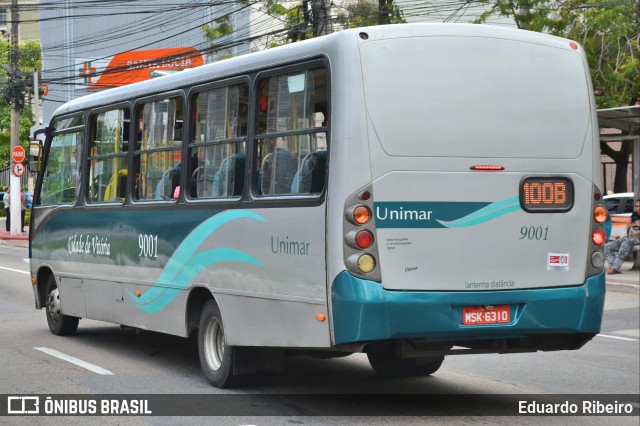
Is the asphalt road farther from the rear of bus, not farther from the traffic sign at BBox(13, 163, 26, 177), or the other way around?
the traffic sign at BBox(13, 163, 26, 177)

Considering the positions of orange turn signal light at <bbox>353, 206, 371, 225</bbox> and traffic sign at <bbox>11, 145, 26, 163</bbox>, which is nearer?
orange turn signal light at <bbox>353, 206, 371, 225</bbox>

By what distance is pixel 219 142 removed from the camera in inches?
384

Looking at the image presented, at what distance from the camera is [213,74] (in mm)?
9898

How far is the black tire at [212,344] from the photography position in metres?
9.61

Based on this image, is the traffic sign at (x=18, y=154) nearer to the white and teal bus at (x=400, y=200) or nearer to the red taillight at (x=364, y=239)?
the white and teal bus at (x=400, y=200)

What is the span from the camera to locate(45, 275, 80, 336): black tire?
44.0 feet

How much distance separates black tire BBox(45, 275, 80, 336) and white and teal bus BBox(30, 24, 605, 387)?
3.99 m

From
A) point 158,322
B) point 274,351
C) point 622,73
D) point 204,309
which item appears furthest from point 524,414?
point 622,73

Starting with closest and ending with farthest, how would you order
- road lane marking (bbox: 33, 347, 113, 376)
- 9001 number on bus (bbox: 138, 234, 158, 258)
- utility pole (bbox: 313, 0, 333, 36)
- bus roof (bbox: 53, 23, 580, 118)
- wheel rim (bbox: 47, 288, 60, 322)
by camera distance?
bus roof (bbox: 53, 23, 580, 118)
road lane marking (bbox: 33, 347, 113, 376)
9001 number on bus (bbox: 138, 234, 158, 258)
wheel rim (bbox: 47, 288, 60, 322)
utility pole (bbox: 313, 0, 333, 36)

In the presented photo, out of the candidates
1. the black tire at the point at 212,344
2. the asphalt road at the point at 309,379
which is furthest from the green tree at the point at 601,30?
the black tire at the point at 212,344

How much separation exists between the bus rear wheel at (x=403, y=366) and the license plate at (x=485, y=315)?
2130 mm

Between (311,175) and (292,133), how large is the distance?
1.42 ft

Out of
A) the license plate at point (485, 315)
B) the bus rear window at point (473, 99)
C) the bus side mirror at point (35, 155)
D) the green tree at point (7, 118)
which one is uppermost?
the green tree at point (7, 118)

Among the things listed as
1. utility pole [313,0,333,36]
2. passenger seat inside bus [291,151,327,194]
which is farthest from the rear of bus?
utility pole [313,0,333,36]
